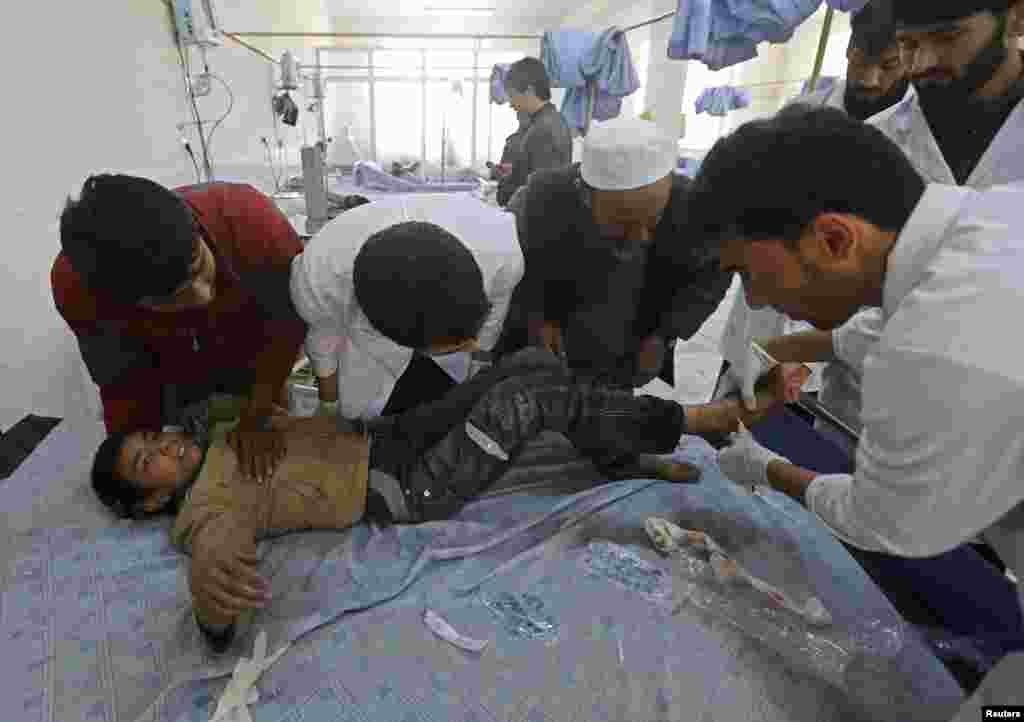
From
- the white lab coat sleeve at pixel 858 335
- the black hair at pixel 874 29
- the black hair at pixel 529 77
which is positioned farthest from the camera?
the black hair at pixel 529 77

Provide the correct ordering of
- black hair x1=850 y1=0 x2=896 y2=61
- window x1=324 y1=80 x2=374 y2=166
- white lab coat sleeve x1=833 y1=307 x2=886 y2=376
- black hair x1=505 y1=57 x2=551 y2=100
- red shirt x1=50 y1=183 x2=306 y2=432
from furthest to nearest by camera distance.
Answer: window x1=324 y1=80 x2=374 y2=166 < black hair x1=505 y1=57 x2=551 y2=100 < black hair x1=850 y1=0 x2=896 y2=61 < red shirt x1=50 y1=183 x2=306 y2=432 < white lab coat sleeve x1=833 y1=307 x2=886 y2=376

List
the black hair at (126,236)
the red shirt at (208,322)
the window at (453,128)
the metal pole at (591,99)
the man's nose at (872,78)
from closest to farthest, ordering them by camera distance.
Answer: the black hair at (126,236), the red shirt at (208,322), the man's nose at (872,78), the metal pole at (591,99), the window at (453,128)

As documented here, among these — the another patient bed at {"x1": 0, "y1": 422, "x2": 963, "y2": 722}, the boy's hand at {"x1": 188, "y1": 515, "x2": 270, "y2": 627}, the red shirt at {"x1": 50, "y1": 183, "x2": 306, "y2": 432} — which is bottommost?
the another patient bed at {"x1": 0, "y1": 422, "x2": 963, "y2": 722}

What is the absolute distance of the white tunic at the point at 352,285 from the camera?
129 centimetres

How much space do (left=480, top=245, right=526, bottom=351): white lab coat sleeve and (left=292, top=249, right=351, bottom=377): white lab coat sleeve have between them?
0.33 m

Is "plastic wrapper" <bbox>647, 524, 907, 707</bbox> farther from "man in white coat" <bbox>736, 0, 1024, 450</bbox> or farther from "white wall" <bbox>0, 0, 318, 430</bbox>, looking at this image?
"white wall" <bbox>0, 0, 318, 430</bbox>

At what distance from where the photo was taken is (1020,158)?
1.23m

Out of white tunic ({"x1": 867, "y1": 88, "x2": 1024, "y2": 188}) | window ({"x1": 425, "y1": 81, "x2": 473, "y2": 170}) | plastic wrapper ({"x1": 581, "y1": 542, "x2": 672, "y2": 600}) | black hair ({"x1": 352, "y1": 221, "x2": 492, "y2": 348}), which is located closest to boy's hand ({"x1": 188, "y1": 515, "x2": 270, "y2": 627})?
black hair ({"x1": 352, "y1": 221, "x2": 492, "y2": 348})

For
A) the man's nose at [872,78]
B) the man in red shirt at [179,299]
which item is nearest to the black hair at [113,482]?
the man in red shirt at [179,299]

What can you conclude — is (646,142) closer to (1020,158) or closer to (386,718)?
(1020,158)

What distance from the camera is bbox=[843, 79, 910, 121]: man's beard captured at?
5.12ft

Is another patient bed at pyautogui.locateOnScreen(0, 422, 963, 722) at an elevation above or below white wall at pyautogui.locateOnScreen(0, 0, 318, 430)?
below

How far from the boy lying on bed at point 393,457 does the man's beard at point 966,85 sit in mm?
795

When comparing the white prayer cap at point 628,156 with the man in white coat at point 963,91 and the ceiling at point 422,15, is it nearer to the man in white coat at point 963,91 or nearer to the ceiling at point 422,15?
the man in white coat at point 963,91
